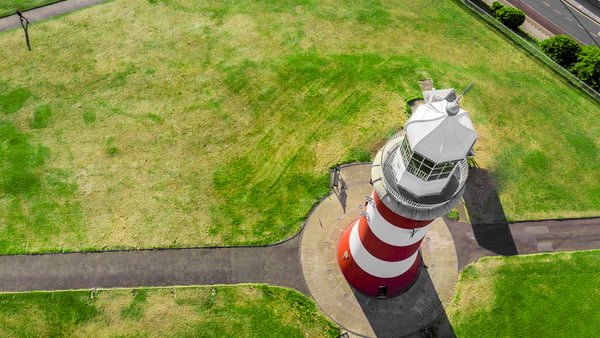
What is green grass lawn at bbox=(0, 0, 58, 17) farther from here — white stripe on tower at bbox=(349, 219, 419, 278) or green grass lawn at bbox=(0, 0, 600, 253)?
white stripe on tower at bbox=(349, 219, 419, 278)

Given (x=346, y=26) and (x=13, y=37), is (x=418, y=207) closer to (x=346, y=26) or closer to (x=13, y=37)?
(x=346, y=26)

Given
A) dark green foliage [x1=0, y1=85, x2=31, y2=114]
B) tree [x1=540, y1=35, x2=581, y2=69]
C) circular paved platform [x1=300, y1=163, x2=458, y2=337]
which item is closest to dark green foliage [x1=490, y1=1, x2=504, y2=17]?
tree [x1=540, y1=35, x2=581, y2=69]

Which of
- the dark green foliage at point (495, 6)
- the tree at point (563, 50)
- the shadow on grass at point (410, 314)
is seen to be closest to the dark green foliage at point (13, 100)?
the shadow on grass at point (410, 314)

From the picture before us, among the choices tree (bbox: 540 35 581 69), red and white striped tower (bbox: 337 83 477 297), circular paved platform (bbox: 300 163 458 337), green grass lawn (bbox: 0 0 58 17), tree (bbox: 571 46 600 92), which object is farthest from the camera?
green grass lawn (bbox: 0 0 58 17)

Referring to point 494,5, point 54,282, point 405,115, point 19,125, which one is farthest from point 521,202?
point 19,125

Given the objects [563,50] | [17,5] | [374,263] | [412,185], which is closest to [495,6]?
[563,50]

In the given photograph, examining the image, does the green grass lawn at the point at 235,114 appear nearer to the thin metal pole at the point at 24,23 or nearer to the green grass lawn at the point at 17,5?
the thin metal pole at the point at 24,23
